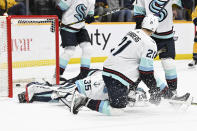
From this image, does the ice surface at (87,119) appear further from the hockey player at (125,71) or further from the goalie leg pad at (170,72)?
the goalie leg pad at (170,72)

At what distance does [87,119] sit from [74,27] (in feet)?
6.07

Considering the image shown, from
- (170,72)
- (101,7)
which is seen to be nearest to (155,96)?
(170,72)

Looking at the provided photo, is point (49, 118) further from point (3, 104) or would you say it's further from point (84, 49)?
point (84, 49)

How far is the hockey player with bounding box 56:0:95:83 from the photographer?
528 cm

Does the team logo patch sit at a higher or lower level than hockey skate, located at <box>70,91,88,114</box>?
higher

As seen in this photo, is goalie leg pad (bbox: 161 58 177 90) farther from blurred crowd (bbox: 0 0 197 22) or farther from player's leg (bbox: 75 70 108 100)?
blurred crowd (bbox: 0 0 197 22)

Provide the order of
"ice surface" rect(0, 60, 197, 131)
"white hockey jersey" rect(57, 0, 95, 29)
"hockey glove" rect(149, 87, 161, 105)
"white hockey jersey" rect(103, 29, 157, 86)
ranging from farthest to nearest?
"white hockey jersey" rect(57, 0, 95, 29) < "hockey glove" rect(149, 87, 161, 105) < "white hockey jersey" rect(103, 29, 157, 86) < "ice surface" rect(0, 60, 197, 131)

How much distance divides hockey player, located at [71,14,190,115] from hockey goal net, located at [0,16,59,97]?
3.43 ft

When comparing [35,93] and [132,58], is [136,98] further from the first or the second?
[35,93]

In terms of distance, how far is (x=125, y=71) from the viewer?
371 cm

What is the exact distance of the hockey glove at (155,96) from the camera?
3.86 meters

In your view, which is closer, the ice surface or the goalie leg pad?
the ice surface

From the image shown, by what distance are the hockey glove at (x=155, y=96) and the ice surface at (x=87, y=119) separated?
0.28 ft

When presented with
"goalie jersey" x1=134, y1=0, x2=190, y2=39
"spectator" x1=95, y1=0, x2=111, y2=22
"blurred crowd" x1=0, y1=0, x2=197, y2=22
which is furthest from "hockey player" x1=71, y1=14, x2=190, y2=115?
"spectator" x1=95, y1=0, x2=111, y2=22
